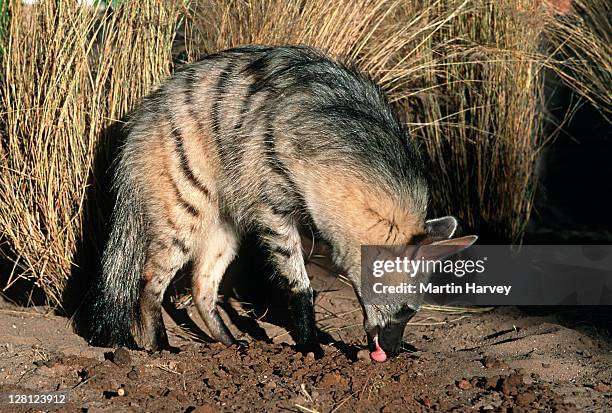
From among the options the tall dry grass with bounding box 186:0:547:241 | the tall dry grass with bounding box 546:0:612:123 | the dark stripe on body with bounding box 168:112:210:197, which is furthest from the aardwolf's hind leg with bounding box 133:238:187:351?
the tall dry grass with bounding box 546:0:612:123

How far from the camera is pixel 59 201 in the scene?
4629mm

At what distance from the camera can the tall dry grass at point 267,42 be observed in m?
4.59

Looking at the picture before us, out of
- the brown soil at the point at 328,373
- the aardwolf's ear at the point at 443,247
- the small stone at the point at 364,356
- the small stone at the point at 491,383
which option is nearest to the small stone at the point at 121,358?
the brown soil at the point at 328,373

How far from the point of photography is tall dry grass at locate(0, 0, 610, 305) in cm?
459

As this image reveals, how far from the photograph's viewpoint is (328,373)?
384 cm

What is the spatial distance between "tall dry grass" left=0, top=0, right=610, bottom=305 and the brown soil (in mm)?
658

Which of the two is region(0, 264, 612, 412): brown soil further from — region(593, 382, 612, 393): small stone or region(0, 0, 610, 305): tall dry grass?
region(0, 0, 610, 305): tall dry grass

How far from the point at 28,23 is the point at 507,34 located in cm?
275

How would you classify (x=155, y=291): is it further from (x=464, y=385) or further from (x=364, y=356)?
(x=464, y=385)

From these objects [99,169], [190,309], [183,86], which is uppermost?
[183,86]

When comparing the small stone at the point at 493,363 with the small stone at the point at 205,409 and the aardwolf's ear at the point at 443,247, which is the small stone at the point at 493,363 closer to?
the aardwolf's ear at the point at 443,247

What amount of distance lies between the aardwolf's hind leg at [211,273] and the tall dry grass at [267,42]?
0.61 metres

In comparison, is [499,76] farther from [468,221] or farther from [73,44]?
[73,44]

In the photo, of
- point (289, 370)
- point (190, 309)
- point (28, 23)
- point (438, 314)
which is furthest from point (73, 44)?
point (438, 314)
